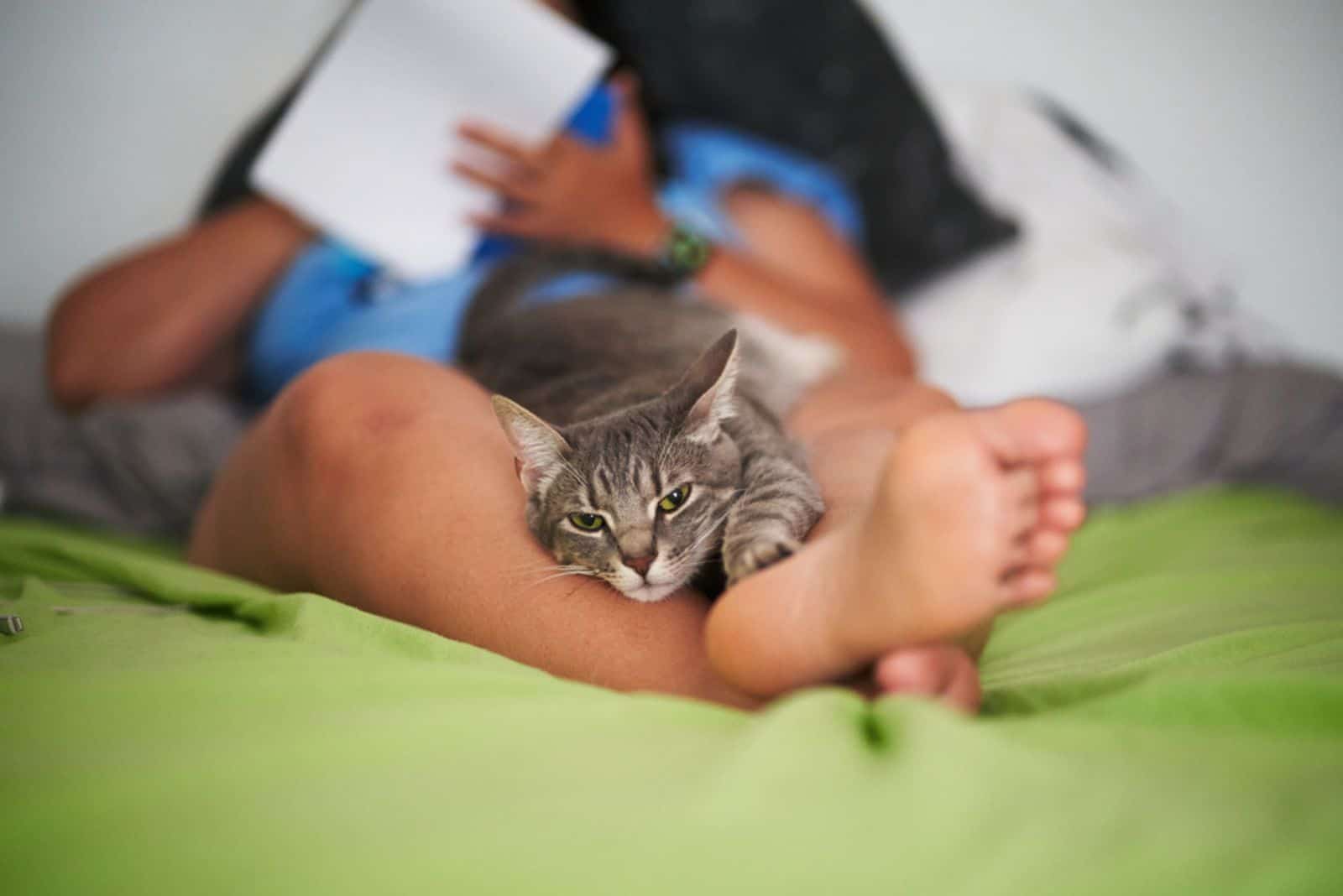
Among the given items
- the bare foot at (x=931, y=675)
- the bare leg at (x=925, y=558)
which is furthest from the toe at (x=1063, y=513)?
the bare foot at (x=931, y=675)

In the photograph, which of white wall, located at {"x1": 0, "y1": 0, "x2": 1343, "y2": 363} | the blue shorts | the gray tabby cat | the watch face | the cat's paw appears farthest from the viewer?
white wall, located at {"x1": 0, "y1": 0, "x2": 1343, "y2": 363}

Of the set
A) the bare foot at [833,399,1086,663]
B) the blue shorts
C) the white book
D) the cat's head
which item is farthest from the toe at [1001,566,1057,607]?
the white book

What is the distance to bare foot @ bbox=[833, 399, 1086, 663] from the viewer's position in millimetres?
661

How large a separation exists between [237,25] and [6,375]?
92 centimetres

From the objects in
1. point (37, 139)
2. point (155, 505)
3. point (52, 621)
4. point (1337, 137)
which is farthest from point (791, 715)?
point (1337, 137)

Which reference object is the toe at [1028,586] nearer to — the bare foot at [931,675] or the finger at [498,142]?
the bare foot at [931,675]

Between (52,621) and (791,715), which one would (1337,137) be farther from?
(52,621)

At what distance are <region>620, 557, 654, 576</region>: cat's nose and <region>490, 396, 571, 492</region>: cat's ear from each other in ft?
0.51

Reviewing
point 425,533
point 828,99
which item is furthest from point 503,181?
point 425,533

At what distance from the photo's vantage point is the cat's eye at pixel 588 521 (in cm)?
106

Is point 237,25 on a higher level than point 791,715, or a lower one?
higher

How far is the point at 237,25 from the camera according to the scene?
6.73 feet

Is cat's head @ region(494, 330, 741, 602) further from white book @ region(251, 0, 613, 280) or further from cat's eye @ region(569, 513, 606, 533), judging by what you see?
white book @ region(251, 0, 613, 280)

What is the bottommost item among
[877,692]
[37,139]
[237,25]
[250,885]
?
[877,692]
